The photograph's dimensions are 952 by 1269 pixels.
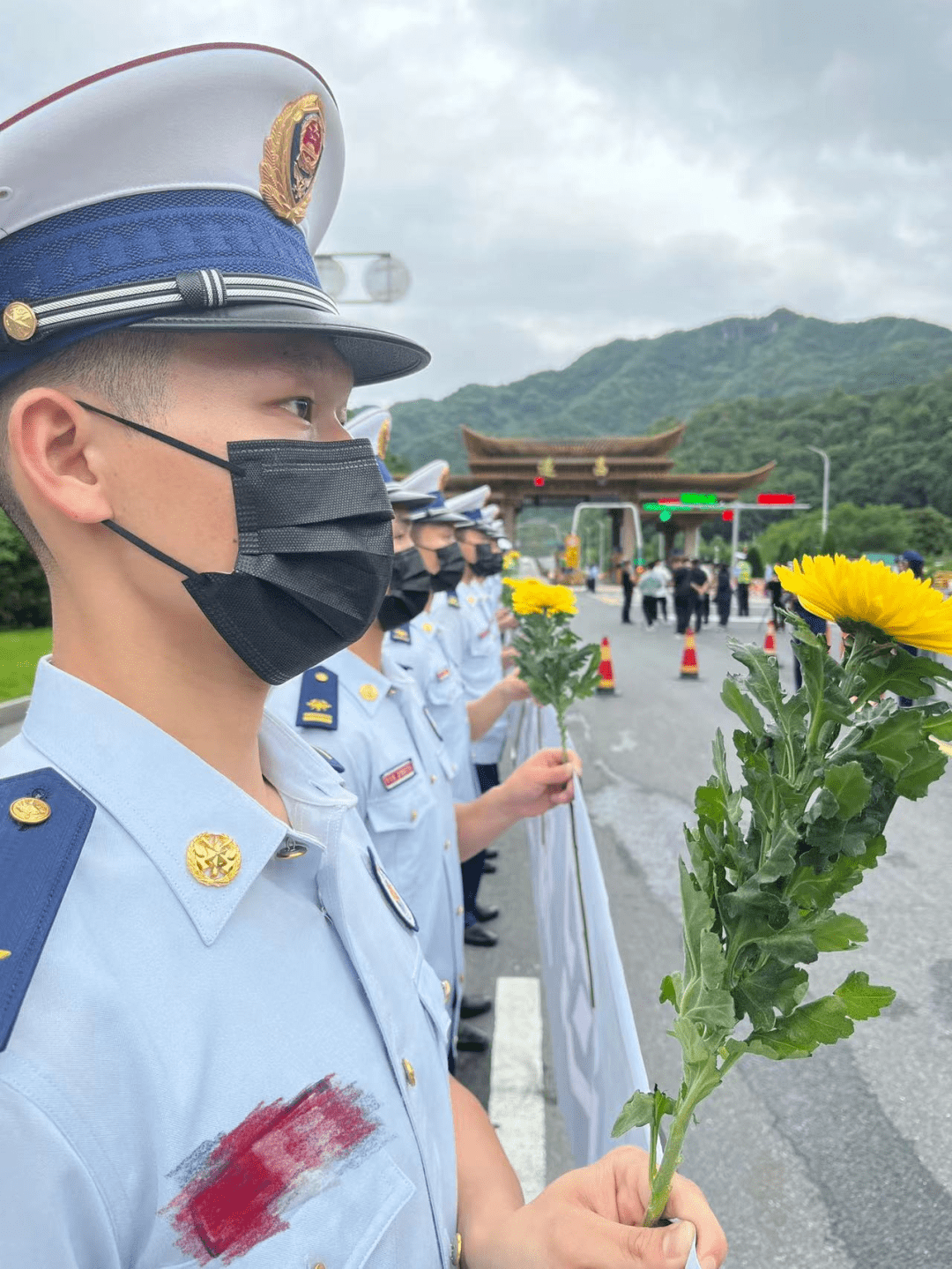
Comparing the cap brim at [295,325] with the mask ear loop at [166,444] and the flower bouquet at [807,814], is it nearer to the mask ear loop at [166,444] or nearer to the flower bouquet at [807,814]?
the mask ear loop at [166,444]

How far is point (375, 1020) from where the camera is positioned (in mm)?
946

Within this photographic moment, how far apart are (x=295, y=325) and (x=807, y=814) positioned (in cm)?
70

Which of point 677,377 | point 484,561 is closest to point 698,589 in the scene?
point 484,561

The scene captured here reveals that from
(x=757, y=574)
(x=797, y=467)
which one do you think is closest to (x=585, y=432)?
(x=797, y=467)

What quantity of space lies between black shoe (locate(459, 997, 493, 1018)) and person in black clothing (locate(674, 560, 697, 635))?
12926 millimetres

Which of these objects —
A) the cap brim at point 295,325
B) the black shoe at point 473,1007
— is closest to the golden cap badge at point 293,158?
the cap brim at point 295,325

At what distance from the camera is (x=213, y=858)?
2.83ft

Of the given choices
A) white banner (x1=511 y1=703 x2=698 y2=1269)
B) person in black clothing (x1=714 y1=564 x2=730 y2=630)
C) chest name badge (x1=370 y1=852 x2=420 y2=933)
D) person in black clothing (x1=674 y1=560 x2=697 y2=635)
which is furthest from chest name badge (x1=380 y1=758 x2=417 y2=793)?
person in black clothing (x1=714 y1=564 x2=730 y2=630)

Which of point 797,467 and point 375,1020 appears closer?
point 375,1020

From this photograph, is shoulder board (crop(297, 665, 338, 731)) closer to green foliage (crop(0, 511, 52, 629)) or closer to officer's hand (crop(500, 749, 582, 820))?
officer's hand (crop(500, 749, 582, 820))

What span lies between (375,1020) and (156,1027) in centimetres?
28

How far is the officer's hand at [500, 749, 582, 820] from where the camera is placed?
226 centimetres

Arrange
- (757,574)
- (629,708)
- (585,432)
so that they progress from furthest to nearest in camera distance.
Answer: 1. (585,432)
2. (757,574)
3. (629,708)

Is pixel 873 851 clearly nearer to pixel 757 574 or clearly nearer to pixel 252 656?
pixel 252 656
